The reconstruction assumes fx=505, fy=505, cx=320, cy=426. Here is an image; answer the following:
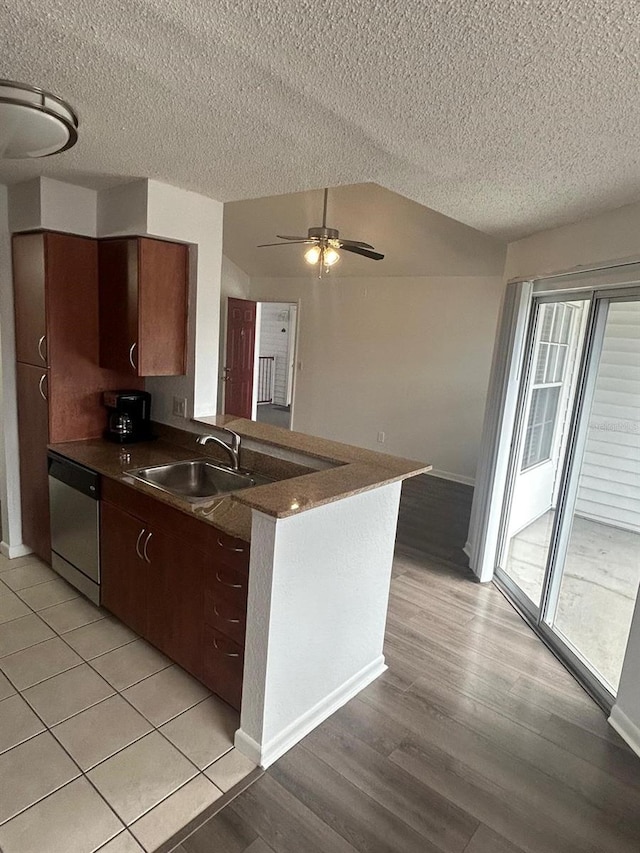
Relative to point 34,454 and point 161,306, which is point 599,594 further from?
point 34,454

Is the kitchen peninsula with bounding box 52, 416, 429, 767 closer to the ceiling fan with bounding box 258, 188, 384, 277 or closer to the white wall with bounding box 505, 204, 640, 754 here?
the white wall with bounding box 505, 204, 640, 754

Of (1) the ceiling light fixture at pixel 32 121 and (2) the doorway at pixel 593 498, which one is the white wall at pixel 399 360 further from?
(1) the ceiling light fixture at pixel 32 121

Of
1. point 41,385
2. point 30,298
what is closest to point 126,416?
point 41,385

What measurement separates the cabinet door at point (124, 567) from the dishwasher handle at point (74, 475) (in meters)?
0.11

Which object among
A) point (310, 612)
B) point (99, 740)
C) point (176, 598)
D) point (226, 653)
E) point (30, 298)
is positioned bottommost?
point (99, 740)

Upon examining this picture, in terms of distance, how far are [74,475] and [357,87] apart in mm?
2334

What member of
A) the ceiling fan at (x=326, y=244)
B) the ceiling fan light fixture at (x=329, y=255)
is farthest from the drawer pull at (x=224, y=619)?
the ceiling fan light fixture at (x=329, y=255)

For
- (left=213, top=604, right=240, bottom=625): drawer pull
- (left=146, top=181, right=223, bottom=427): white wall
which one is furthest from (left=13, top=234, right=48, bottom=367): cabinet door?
(left=213, top=604, right=240, bottom=625): drawer pull

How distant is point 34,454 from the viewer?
10.4 feet

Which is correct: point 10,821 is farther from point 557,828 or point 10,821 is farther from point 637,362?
point 637,362

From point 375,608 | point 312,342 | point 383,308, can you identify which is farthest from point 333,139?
point 312,342

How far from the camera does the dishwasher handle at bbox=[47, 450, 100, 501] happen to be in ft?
8.69

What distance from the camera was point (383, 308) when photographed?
623 cm

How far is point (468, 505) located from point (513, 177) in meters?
3.52
